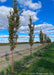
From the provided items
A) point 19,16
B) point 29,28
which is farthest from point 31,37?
point 19,16

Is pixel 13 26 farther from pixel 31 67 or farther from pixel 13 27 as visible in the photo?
pixel 31 67

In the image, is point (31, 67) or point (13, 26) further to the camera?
point (31, 67)

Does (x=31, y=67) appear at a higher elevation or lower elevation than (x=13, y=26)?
lower

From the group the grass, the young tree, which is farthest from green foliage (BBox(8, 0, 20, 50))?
the grass

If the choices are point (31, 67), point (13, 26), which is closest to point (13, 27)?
point (13, 26)

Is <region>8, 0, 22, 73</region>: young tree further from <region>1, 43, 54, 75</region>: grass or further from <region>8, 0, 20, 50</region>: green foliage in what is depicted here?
<region>1, 43, 54, 75</region>: grass

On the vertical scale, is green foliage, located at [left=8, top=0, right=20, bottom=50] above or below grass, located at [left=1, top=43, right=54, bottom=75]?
above

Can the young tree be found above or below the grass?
above

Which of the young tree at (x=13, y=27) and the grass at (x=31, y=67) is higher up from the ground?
Answer: the young tree at (x=13, y=27)

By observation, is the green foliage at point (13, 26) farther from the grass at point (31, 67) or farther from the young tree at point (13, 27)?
the grass at point (31, 67)

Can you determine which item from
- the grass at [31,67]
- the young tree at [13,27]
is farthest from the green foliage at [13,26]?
the grass at [31,67]

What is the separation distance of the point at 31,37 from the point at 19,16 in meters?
7.91

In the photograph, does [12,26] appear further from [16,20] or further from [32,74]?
[32,74]

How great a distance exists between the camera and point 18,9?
29.8 feet
